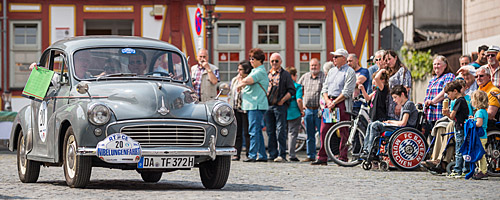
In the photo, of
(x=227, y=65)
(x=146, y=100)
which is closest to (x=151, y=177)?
(x=146, y=100)

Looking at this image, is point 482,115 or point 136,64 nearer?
point 136,64

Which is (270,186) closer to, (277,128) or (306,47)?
(277,128)

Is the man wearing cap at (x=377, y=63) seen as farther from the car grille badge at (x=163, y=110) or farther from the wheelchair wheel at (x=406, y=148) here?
the car grille badge at (x=163, y=110)

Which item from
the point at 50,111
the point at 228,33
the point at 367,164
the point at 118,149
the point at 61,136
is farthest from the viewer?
the point at 228,33

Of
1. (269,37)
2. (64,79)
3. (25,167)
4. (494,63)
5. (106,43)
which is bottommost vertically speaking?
(25,167)

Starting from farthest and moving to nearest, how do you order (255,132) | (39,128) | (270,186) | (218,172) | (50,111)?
(255,132) < (39,128) < (50,111) < (270,186) < (218,172)

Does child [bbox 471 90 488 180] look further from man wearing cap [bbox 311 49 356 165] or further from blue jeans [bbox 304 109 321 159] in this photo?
blue jeans [bbox 304 109 321 159]

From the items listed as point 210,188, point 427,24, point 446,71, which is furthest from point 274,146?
point 427,24

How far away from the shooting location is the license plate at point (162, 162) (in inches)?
376

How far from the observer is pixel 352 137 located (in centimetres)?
1447

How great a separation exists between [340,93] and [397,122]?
143cm

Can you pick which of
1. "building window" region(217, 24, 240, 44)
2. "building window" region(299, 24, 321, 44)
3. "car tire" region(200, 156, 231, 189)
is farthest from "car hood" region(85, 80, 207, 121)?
"building window" region(299, 24, 321, 44)

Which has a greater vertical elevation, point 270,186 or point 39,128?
point 39,128

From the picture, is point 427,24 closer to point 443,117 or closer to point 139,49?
point 443,117
